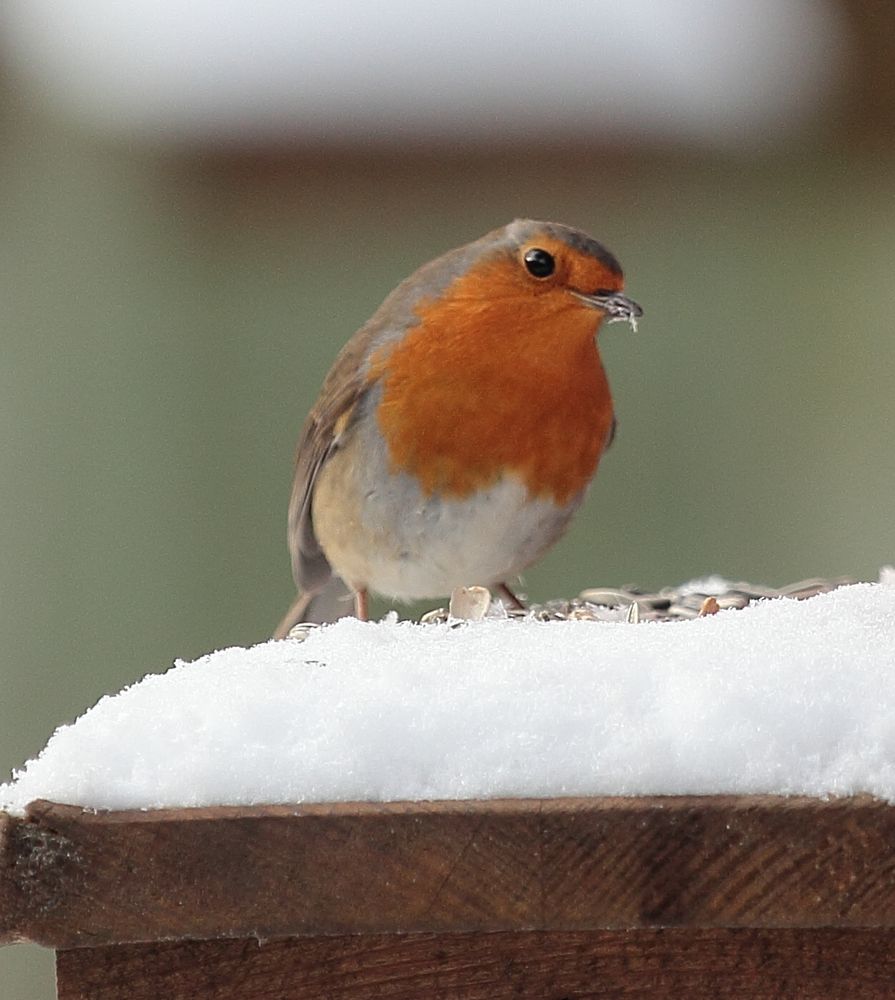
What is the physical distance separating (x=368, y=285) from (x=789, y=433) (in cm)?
145

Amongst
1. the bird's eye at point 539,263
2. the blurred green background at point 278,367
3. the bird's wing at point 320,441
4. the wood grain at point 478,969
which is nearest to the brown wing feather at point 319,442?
the bird's wing at point 320,441

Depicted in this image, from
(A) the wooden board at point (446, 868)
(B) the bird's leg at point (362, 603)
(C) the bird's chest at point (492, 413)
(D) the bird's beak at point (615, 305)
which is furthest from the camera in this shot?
(B) the bird's leg at point (362, 603)

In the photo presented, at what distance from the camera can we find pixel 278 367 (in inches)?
212

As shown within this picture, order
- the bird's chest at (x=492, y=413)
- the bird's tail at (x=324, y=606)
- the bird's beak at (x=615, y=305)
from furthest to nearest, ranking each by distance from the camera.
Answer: the bird's tail at (x=324, y=606), the bird's chest at (x=492, y=413), the bird's beak at (x=615, y=305)

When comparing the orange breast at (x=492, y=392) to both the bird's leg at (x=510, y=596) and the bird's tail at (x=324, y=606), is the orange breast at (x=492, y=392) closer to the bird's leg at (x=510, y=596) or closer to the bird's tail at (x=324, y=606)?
the bird's leg at (x=510, y=596)

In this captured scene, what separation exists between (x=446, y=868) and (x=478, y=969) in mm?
130

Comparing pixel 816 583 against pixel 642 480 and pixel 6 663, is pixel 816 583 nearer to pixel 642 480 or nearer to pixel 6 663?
pixel 642 480

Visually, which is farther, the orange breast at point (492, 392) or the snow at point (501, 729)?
the orange breast at point (492, 392)

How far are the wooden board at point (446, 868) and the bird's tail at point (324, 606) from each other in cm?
220

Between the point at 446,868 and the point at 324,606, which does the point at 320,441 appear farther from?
the point at 446,868

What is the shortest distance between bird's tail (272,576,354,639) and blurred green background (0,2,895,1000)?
1670 mm

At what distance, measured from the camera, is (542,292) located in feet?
8.83

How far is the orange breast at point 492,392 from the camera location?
2674 millimetres

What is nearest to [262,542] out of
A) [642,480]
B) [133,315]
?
[133,315]
